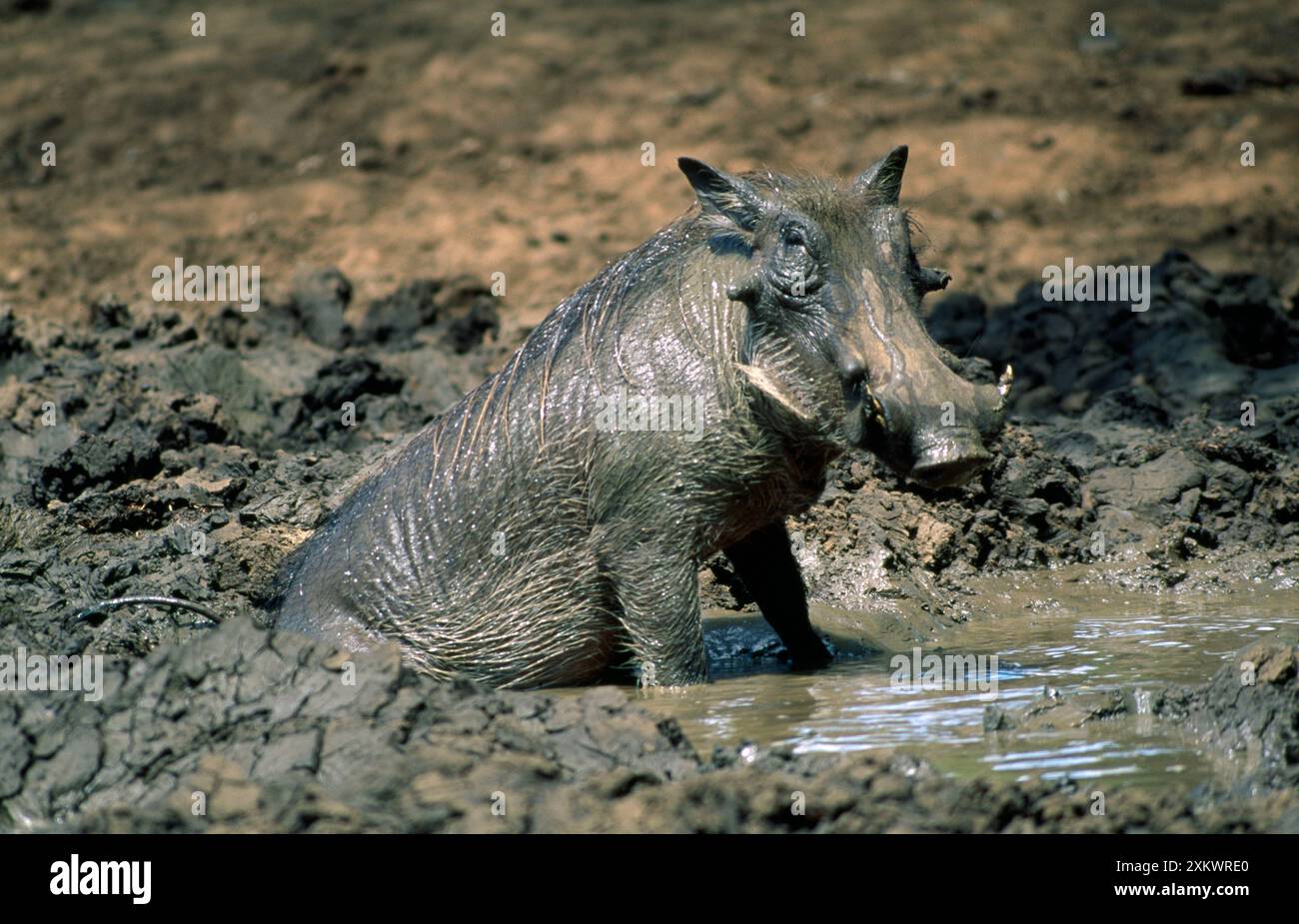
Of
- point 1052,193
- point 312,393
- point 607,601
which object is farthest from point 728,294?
point 1052,193

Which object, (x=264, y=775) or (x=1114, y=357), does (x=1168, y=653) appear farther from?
(x=1114, y=357)

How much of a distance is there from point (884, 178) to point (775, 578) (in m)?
1.56

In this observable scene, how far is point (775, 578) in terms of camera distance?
21.3 feet

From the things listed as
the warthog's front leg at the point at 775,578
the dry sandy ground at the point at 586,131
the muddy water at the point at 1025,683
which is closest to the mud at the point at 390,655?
the muddy water at the point at 1025,683

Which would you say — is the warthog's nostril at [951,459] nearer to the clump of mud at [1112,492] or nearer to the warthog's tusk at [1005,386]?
the warthog's tusk at [1005,386]

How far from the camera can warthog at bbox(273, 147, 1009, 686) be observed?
5.77 metres

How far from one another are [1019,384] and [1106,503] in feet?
7.67

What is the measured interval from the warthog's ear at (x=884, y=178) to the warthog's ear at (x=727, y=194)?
381 millimetres

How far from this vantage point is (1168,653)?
21.1ft

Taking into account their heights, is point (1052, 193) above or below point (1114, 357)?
above

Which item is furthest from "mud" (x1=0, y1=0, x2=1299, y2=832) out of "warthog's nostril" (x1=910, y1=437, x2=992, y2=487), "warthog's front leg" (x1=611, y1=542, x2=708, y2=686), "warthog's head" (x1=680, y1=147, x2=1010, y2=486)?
"warthog's head" (x1=680, y1=147, x2=1010, y2=486)

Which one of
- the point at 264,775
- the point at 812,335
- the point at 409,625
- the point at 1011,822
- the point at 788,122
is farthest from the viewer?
the point at 788,122

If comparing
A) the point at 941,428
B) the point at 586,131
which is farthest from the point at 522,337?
the point at 941,428

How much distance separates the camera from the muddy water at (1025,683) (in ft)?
16.2
